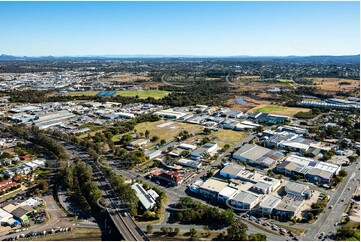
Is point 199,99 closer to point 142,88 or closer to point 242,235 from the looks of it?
point 142,88

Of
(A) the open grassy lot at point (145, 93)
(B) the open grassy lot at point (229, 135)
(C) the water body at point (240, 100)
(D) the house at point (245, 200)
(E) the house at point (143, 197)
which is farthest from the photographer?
(A) the open grassy lot at point (145, 93)

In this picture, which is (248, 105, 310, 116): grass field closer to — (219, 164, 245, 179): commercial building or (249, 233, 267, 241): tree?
(219, 164, 245, 179): commercial building

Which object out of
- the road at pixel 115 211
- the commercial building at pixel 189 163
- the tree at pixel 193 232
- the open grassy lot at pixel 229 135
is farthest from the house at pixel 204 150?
the tree at pixel 193 232

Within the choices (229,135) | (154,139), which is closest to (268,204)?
(229,135)

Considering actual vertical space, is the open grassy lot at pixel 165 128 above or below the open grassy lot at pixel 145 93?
below

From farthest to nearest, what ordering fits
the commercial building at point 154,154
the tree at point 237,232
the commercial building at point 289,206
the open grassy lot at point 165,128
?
the open grassy lot at point 165,128, the commercial building at point 154,154, the commercial building at point 289,206, the tree at point 237,232

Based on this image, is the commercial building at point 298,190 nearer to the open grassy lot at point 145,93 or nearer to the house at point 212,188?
the house at point 212,188

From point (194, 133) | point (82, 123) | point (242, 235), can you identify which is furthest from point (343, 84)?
point (242, 235)
